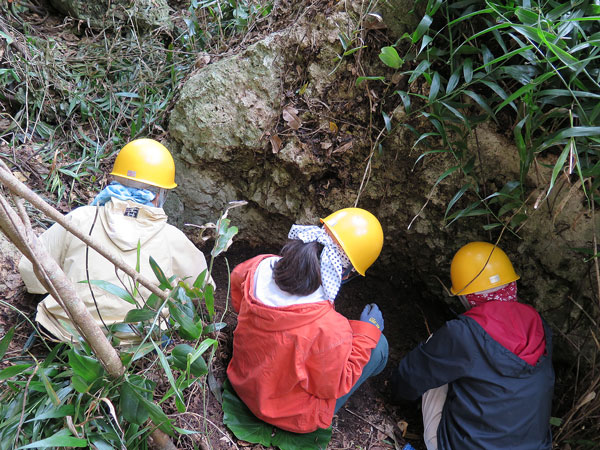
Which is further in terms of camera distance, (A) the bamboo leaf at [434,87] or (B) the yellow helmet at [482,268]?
(B) the yellow helmet at [482,268]

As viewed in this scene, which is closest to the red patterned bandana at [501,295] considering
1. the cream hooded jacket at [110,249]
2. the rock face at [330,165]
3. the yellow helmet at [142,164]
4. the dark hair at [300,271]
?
the rock face at [330,165]

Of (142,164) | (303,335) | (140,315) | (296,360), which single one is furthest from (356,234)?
(142,164)

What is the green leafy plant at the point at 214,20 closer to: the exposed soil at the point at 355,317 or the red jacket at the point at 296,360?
the exposed soil at the point at 355,317

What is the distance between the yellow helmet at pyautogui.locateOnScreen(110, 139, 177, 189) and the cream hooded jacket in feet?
0.66

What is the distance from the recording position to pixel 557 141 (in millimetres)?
1698

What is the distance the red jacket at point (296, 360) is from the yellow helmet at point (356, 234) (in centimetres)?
29

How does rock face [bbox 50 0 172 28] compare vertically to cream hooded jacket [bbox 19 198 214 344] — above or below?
above

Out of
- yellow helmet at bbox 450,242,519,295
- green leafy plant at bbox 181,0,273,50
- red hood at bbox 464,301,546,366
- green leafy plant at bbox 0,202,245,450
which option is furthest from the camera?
green leafy plant at bbox 181,0,273,50

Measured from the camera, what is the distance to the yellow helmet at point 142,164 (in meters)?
2.09

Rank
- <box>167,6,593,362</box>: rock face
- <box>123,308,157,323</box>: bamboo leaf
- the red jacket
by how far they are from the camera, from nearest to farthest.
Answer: <box>123,308,157,323</box>: bamboo leaf
the red jacket
<box>167,6,593,362</box>: rock face

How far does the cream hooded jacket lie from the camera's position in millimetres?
1833

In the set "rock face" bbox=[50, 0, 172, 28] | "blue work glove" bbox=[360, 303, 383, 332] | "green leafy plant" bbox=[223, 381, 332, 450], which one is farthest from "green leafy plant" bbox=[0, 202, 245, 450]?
"rock face" bbox=[50, 0, 172, 28]

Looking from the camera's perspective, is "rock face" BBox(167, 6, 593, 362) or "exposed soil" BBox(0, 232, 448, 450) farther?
"rock face" BBox(167, 6, 593, 362)

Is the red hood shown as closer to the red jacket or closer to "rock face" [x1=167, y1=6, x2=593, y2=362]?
"rock face" [x1=167, y1=6, x2=593, y2=362]
